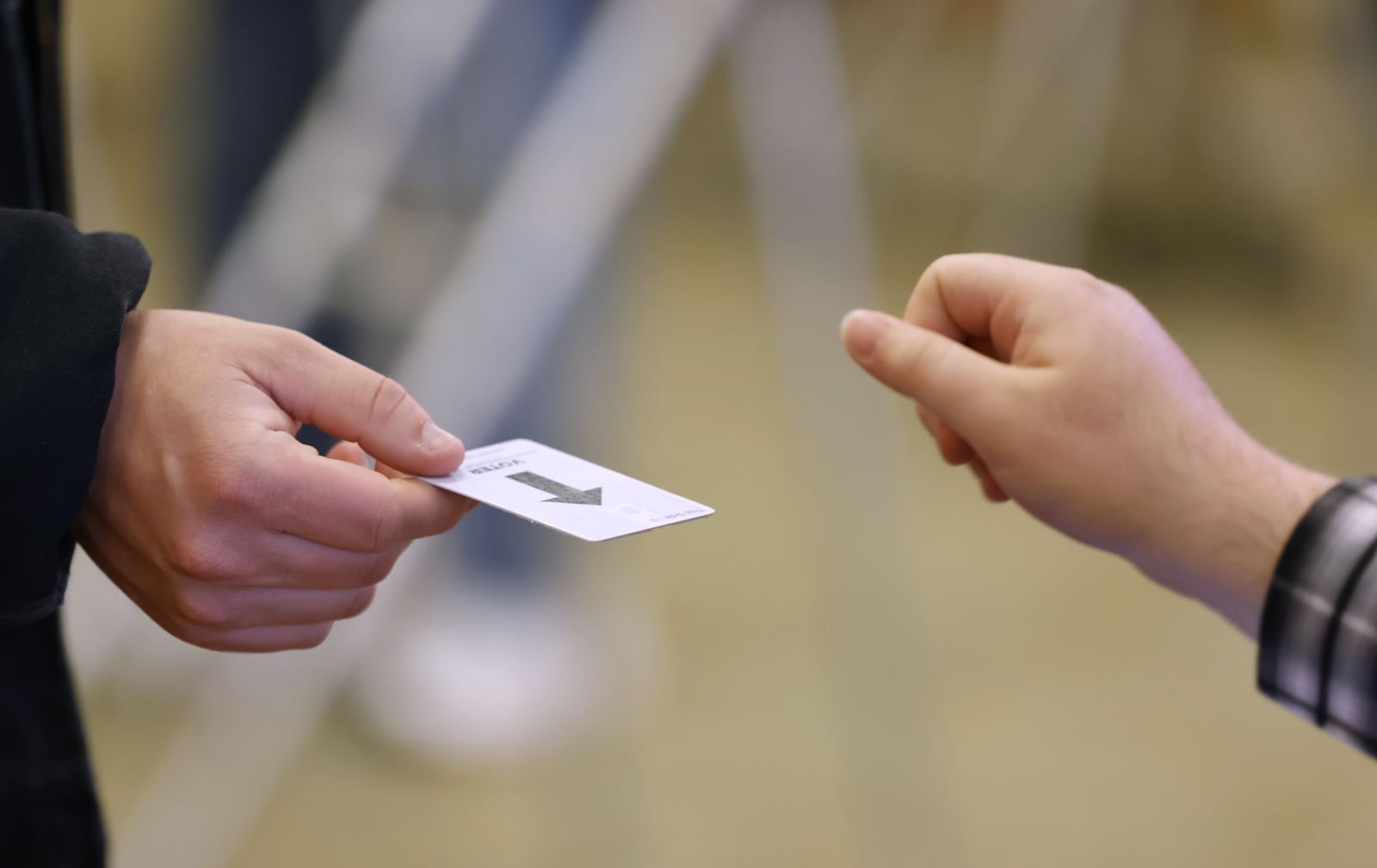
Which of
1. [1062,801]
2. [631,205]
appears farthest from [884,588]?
[631,205]

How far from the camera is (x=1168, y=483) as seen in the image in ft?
1.92

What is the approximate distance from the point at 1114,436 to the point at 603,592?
113 cm

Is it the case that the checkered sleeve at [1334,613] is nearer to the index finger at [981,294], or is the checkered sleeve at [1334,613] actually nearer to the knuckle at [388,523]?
the index finger at [981,294]

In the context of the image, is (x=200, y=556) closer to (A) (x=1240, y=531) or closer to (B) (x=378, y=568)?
(B) (x=378, y=568)

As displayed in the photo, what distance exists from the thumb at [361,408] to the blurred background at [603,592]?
0.74 metres

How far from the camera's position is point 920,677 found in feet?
5.15

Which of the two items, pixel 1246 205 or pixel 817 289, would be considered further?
pixel 1246 205

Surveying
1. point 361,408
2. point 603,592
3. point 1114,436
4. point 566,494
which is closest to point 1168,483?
point 1114,436

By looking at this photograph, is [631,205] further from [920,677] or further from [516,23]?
[920,677]

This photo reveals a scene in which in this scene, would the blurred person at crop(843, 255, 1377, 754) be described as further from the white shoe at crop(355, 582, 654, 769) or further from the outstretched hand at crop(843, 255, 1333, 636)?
the white shoe at crop(355, 582, 654, 769)

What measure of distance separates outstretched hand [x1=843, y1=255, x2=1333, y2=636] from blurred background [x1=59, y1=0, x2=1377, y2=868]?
793 millimetres

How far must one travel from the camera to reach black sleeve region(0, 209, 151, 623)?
556mm

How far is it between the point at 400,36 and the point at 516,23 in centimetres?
14

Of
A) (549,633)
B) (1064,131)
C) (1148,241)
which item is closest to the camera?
(549,633)
